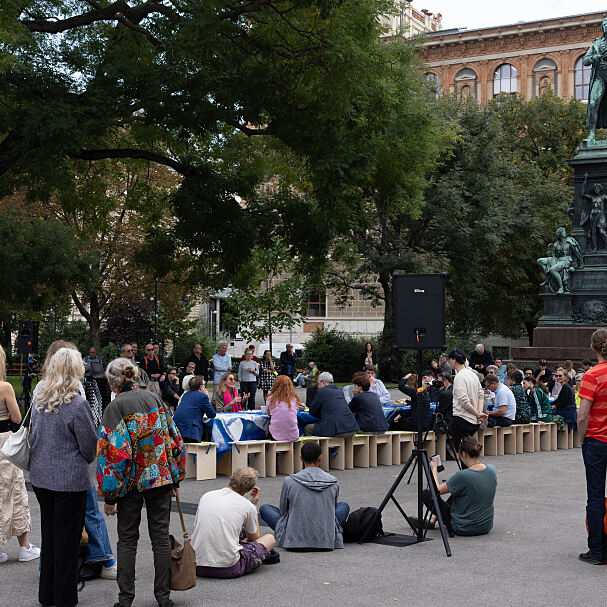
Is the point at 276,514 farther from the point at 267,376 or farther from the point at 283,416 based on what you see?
the point at 267,376

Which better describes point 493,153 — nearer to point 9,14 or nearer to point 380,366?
point 380,366

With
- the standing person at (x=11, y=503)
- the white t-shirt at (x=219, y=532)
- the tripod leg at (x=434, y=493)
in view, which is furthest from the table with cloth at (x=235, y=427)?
the white t-shirt at (x=219, y=532)

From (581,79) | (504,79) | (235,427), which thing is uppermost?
(504,79)

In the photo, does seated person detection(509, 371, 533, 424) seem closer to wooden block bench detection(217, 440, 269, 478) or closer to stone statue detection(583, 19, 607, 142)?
wooden block bench detection(217, 440, 269, 478)

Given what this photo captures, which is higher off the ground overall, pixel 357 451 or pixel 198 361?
pixel 198 361

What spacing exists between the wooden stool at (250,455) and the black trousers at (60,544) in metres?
6.76

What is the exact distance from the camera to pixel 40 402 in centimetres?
691

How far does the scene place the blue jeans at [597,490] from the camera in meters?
8.45

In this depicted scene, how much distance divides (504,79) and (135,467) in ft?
236

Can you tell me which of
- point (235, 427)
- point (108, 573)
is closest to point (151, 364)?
point (235, 427)

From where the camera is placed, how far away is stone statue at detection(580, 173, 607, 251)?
27.5 metres

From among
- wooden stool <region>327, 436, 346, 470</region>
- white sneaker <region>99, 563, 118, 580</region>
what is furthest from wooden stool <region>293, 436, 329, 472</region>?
white sneaker <region>99, 563, 118, 580</region>

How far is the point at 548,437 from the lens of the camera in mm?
18234

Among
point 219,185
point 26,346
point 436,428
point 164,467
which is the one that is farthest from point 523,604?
point 26,346
